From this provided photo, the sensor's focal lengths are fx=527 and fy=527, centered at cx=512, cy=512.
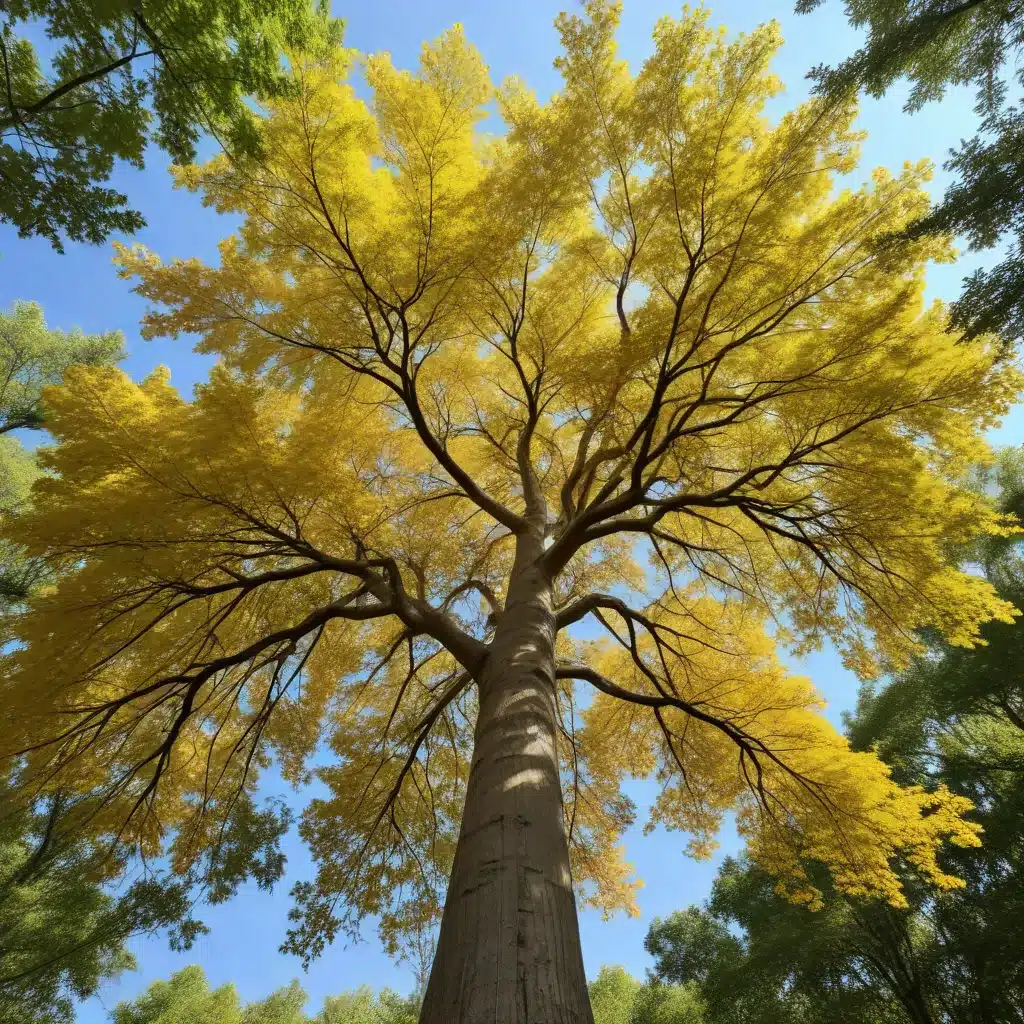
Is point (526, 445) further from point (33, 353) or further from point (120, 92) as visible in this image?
point (33, 353)

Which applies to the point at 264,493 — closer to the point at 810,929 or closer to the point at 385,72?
the point at 385,72

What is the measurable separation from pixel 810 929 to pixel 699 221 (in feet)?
39.6

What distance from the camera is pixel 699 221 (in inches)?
142

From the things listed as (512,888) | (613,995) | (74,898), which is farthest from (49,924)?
(613,995)

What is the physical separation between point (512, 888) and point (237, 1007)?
3037cm

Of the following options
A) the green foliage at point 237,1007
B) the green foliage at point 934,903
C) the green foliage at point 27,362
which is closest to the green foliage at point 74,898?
the green foliage at point 27,362

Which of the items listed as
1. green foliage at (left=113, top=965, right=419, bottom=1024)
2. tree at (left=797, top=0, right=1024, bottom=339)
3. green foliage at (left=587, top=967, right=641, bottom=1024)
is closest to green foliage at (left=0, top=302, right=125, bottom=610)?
tree at (left=797, top=0, right=1024, bottom=339)

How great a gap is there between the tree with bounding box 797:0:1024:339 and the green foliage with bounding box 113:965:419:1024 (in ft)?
69.1

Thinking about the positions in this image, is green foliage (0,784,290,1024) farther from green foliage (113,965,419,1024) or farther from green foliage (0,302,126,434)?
green foliage (113,965,419,1024)

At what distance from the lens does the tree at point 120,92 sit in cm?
291

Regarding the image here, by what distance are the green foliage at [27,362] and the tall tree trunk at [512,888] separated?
10.2 meters

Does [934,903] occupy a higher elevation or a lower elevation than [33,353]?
lower

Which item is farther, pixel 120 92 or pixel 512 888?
pixel 120 92

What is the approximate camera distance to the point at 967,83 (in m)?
3.87
